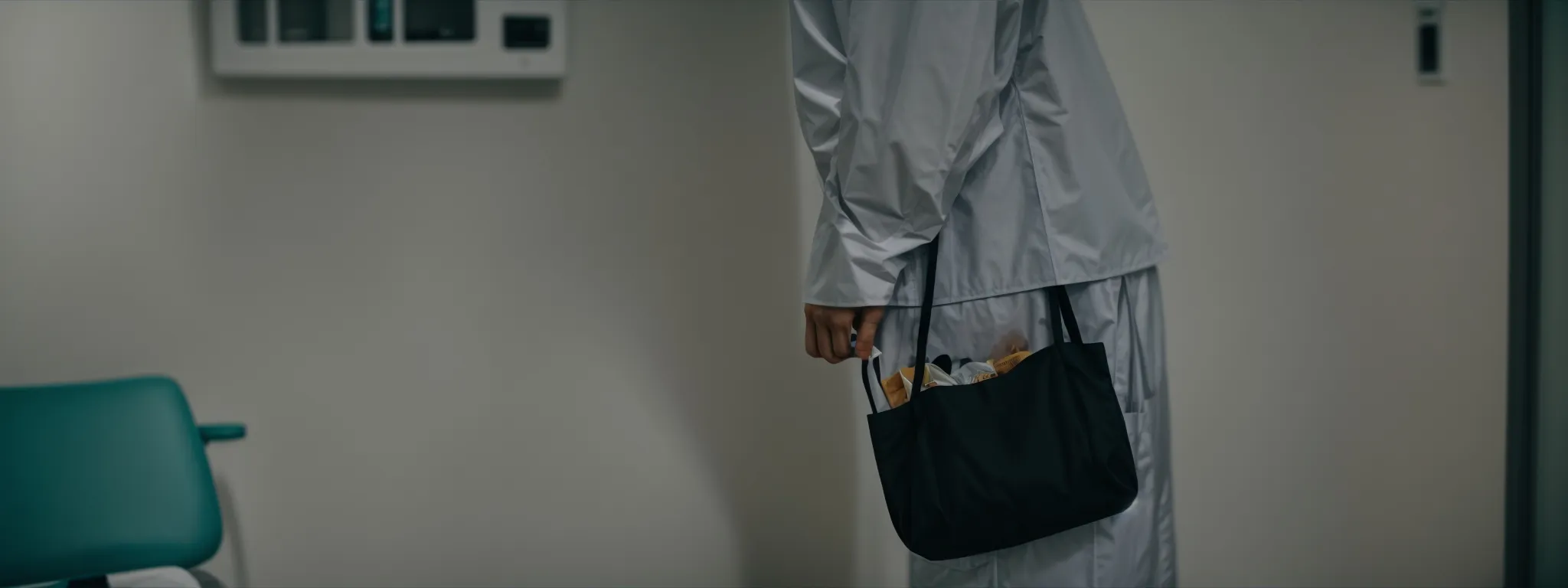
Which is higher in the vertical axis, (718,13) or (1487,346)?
(718,13)

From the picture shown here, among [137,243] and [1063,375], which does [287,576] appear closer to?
[137,243]

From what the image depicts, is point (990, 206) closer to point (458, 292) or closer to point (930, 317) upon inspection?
point (930, 317)

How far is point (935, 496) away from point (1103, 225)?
1.14 feet

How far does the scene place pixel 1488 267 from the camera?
1485 millimetres

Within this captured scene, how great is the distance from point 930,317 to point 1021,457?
0.18m

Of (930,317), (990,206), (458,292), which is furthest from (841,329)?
(458,292)

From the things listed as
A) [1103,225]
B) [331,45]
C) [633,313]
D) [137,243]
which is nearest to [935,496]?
[1103,225]

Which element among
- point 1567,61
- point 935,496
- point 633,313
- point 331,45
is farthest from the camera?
point 633,313

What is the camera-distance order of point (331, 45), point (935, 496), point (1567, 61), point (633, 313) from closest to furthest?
point (935, 496)
point (1567, 61)
point (331, 45)
point (633, 313)

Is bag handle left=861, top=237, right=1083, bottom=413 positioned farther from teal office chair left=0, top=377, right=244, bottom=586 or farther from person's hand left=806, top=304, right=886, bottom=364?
teal office chair left=0, top=377, right=244, bottom=586

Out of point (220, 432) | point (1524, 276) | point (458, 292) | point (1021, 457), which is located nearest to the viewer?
point (1021, 457)

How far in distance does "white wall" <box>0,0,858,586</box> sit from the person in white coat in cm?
49

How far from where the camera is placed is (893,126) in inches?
34.9

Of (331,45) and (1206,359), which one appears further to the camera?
(1206,359)
